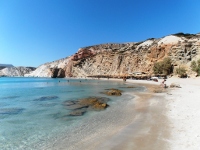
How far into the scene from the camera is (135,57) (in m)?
95.8

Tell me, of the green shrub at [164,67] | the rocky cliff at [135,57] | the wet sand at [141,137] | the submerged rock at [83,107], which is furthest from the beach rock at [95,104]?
the green shrub at [164,67]

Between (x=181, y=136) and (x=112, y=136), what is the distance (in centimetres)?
318

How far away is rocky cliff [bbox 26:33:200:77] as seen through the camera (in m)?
73.8

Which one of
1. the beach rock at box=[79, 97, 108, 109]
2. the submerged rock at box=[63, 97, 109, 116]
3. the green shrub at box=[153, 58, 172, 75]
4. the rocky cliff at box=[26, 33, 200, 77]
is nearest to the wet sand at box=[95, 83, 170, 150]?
the submerged rock at box=[63, 97, 109, 116]

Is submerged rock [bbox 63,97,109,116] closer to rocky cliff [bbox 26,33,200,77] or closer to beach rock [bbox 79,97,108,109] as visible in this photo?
beach rock [bbox 79,97,108,109]

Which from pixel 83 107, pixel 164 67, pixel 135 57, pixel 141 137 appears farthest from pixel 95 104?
pixel 135 57

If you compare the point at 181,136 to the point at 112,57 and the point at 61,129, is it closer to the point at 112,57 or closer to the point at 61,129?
the point at 61,129

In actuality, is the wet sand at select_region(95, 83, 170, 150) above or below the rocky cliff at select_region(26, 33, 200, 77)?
below

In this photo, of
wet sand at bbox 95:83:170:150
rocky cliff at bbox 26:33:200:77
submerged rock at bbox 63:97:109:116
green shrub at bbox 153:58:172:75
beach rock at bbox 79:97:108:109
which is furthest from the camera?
rocky cliff at bbox 26:33:200:77

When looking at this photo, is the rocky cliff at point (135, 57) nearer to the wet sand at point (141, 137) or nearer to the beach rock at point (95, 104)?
the beach rock at point (95, 104)

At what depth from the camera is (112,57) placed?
347 feet

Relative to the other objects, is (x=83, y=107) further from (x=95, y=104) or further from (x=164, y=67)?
(x=164, y=67)

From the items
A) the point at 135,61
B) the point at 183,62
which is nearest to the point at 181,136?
the point at 183,62

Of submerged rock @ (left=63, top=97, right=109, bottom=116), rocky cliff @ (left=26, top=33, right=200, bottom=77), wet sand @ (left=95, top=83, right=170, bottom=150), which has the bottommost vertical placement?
submerged rock @ (left=63, top=97, right=109, bottom=116)
